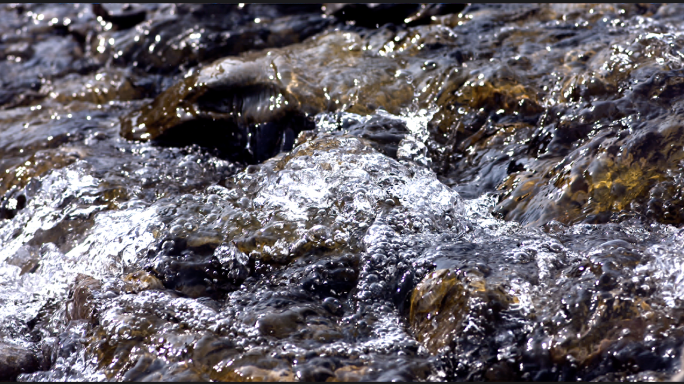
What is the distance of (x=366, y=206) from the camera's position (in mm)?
3031

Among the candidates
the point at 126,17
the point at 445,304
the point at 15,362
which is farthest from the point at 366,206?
the point at 126,17

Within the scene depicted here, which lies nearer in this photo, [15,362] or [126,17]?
[15,362]

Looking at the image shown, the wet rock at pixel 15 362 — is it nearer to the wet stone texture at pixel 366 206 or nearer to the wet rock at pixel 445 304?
the wet stone texture at pixel 366 206

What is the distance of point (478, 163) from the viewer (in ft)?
11.6

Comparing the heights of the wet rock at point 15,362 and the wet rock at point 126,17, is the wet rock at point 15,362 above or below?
below

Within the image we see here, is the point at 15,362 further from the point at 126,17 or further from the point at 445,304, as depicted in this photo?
the point at 126,17

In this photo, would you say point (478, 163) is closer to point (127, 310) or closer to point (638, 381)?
point (638, 381)

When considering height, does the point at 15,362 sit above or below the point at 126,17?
below

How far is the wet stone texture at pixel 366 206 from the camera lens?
7.23 feet

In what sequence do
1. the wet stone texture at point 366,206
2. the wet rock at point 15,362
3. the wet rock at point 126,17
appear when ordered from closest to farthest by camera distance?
the wet stone texture at point 366,206
the wet rock at point 15,362
the wet rock at point 126,17

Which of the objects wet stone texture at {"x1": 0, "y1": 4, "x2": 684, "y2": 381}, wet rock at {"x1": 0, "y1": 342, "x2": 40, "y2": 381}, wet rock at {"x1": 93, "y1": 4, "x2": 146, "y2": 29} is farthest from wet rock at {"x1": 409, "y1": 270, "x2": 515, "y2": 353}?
wet rock at {"x1": 93, "y1": 4, "x2": 146, "y2": 29}

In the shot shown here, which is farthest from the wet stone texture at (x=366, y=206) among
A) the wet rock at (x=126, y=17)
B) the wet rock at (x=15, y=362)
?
the wet rock at (x=126, y=17)

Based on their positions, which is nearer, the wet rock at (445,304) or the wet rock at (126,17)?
the wet rock at (445,304)

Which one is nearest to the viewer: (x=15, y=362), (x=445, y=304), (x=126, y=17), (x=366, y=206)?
(x=445, y=304)
